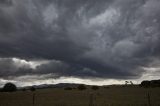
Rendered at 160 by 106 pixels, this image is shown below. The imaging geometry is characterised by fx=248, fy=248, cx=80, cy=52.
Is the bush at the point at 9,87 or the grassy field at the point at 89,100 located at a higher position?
the bush at the point at 9,87

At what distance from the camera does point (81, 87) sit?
318 ft

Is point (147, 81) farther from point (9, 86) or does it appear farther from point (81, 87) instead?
point (9, 86)

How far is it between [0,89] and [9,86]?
17.5 ft

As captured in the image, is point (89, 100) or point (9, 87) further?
point (9, 87)

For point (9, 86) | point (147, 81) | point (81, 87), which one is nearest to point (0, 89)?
point (9, 86)

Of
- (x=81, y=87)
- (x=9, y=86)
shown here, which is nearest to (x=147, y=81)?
(x=81, y=87)

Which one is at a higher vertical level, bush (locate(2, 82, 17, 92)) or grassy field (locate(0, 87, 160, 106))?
bush (locate(2, 82, 17, 92))

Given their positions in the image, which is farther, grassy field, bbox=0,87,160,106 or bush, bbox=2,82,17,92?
bush, bbox=2,82,17,92

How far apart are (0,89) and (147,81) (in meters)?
67.4

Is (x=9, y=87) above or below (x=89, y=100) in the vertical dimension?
above

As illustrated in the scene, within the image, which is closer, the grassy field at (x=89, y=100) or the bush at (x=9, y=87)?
the grassy field at (x=89, y=100)

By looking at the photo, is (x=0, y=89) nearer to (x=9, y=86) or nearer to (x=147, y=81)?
(x=9, y=86)

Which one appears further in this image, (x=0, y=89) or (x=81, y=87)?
(x=0, y=89)

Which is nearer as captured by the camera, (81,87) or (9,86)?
(81,87)
